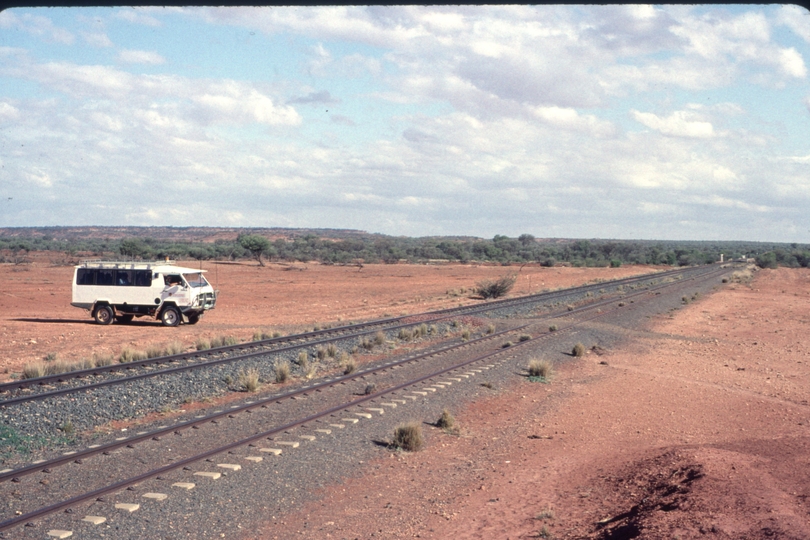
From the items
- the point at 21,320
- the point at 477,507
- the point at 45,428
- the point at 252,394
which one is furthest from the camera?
the point at 21,320

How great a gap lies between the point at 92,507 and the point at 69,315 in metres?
29.3

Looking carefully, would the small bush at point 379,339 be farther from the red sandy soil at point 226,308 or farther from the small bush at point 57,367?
the small bush at point 57,367

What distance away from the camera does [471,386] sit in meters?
16.5

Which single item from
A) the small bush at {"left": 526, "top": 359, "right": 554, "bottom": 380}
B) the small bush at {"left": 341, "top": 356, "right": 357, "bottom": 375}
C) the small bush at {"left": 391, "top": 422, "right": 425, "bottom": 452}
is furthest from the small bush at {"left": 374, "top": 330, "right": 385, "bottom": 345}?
the small bush at {"left": 391, "top": 422, "right": 425, "bottom": 452}

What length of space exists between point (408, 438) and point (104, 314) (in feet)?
71.9

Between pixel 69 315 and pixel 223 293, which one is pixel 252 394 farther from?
Result: pixel 223 293

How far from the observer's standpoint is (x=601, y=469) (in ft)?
34.5

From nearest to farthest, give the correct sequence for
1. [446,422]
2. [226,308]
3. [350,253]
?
[446,422]
[226,308]
[350,253]

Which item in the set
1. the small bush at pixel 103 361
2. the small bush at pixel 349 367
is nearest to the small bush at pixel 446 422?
the small bush at pixel 349 367

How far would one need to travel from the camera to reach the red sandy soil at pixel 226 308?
24422mm

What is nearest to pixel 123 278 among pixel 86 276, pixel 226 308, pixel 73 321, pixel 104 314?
pixel 86 276

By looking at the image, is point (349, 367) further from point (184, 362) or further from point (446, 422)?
point (446, 422)

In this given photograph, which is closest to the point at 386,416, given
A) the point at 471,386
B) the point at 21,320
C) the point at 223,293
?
the point at 471,386

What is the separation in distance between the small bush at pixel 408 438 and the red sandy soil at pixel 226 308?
446 inches
